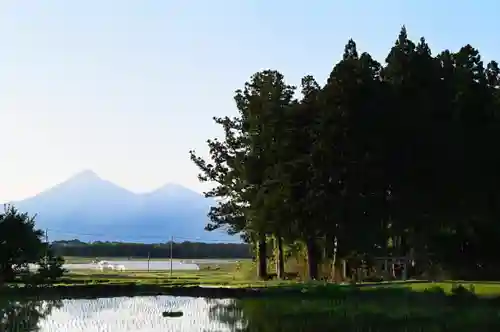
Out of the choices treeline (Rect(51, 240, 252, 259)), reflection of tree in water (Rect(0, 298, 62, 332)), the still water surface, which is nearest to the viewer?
reflection of tree in water (Rect(0, 298, 62, 332))

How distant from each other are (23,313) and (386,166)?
23.4 m

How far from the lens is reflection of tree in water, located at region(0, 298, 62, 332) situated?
22.5 metres

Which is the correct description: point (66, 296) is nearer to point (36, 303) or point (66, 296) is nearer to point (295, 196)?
point (36, 303)

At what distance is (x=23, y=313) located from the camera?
27.6 meters

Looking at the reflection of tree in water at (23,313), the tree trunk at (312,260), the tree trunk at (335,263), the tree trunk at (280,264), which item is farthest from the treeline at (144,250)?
the reflection of tree in water at (23,313)

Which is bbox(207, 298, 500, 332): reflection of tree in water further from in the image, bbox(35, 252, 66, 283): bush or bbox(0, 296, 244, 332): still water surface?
bbox(35, 252, 66, 283): bush

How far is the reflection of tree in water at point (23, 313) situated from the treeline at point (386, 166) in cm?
1581

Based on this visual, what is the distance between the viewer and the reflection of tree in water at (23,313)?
22495 mm

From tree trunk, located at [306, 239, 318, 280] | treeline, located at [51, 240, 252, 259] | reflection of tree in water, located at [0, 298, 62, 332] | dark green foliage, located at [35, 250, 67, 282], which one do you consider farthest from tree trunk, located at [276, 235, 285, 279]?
treeline, located at [51, 240, 252, 259]

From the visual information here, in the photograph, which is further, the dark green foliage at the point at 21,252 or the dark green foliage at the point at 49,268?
the dark green foliage at the point at 49,268

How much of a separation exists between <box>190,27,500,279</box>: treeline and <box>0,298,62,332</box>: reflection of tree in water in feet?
51.9

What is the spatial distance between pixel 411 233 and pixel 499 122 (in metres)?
8.48

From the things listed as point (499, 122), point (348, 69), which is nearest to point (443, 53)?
point (499, 122)

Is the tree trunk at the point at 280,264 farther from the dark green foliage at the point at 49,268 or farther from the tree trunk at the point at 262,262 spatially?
the dark green foliage at the point at 49,268
